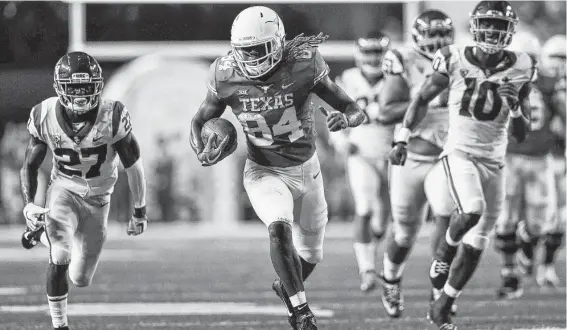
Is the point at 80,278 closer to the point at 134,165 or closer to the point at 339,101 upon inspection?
the point at 134,165

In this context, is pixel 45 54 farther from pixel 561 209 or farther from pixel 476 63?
pixel 476 63

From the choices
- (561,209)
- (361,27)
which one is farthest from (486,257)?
(361,27)

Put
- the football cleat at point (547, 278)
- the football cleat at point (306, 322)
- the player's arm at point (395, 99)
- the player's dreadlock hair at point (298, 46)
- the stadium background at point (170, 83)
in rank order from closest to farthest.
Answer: the football cleat at point (306, 322), the player's dreadlock hair at point (298, 46), the player's arm at point (395, 99), the football cleat at point (547, 278), the stadium background at point (170, 83)

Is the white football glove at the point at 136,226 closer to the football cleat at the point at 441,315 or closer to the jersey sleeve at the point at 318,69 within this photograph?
the jersey sleeve at the point at 318,69

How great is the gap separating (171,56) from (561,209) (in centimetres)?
675

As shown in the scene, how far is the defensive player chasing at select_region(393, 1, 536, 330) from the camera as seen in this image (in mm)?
6117

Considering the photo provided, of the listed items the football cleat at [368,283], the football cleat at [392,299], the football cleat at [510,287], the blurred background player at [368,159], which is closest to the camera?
the football cleat at [392,299]

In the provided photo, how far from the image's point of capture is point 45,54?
48.7 feet

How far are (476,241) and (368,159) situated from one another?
94.9 inches

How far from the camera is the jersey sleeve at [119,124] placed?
5812 millimetres

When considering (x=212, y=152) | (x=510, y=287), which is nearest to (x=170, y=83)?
(x=510, y=287)

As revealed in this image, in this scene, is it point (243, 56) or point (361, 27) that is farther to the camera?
point (361, 27)

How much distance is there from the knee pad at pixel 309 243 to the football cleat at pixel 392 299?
128cm

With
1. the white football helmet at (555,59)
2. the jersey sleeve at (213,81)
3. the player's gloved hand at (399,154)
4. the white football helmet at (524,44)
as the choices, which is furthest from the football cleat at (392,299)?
the white football helmet at (555,59)
